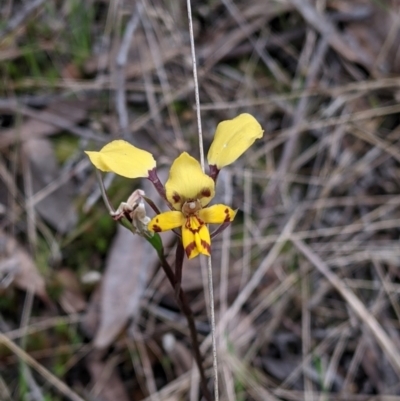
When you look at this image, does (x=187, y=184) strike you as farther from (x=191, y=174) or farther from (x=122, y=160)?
(x=122, y=160)

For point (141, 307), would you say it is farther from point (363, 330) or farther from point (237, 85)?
point (237, 85)

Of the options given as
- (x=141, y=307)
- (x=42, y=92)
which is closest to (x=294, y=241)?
(x=141, y=307)

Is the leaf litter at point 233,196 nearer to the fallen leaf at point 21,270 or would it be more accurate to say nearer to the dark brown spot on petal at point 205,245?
the fallen leaf at point 21,270

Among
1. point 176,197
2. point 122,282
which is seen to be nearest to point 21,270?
point 122,282

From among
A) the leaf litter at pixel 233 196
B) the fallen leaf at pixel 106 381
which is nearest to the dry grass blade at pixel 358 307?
the leaf litter at pixel 233 196

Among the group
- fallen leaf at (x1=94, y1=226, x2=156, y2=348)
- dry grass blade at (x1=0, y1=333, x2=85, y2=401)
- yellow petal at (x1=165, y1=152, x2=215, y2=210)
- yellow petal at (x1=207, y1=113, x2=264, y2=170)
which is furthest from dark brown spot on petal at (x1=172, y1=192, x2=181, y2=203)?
dry grass blade at (x1=0, y1=333, x2=85, y2=401)

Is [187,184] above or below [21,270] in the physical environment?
above

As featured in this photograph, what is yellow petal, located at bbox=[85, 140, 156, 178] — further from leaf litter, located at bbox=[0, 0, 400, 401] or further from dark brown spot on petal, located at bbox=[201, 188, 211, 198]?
leaf litter, located at bbox=[0, 0, 400, 401]
